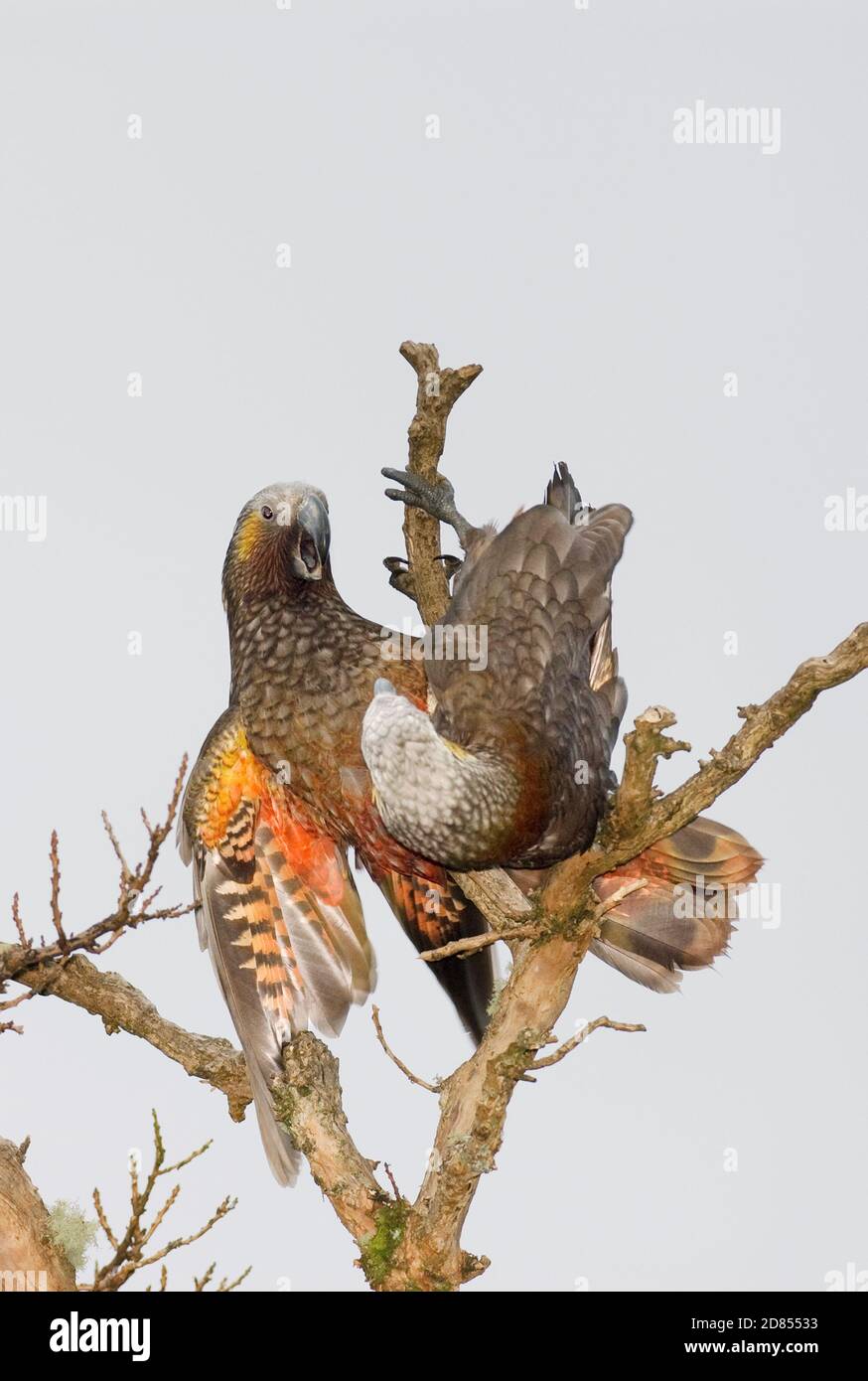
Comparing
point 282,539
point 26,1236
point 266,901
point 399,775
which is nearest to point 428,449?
point 282,539

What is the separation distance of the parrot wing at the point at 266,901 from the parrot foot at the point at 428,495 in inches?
49.1

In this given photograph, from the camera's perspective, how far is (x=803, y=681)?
524 cm

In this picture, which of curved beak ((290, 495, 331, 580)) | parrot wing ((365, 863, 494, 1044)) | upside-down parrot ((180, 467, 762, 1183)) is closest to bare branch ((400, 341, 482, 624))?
upside-down parrot ((180, 467, 762, 1183))

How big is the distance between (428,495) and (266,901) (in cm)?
205

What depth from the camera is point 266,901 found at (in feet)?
23.0

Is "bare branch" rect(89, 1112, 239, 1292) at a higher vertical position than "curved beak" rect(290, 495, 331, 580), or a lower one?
lower

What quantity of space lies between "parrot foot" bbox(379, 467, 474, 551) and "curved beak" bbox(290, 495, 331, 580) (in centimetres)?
32

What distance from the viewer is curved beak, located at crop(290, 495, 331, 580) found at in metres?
6.55

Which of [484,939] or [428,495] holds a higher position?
[428,495]

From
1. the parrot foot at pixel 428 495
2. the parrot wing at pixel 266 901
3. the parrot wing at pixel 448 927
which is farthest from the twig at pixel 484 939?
the parrot foot at pixel 428 495

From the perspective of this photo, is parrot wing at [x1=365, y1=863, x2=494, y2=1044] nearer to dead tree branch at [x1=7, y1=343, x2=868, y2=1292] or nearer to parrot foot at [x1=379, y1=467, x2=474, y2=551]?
dead tree branch at [x1=7, y1=343, x2=868, y2=1292]

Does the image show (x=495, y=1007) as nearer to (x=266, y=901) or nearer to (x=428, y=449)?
(x=266, y=901)
